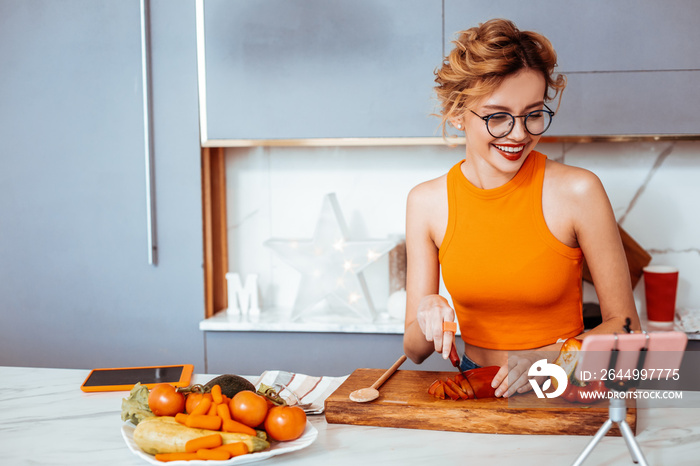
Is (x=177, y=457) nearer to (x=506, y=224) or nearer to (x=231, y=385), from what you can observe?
(x=231, y=385)

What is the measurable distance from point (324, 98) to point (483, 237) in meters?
0.99

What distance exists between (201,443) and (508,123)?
845 mm

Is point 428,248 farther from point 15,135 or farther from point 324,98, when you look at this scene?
point 15,135

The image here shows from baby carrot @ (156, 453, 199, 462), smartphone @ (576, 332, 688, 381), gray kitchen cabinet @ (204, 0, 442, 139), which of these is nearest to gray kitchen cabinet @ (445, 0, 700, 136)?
gray kitchen cabinet @ (204, 0, 442, 139)

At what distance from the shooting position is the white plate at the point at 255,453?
951 millimetres

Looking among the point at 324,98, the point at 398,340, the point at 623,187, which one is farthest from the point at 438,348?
the point at 623,187

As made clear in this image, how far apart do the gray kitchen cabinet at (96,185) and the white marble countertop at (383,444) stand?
115cm

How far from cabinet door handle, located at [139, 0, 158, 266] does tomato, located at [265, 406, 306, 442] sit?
1503 mm

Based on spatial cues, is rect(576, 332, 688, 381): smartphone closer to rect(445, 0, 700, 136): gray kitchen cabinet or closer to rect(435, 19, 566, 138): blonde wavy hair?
rect(435, 19, 566, 138): blonde wavy hair

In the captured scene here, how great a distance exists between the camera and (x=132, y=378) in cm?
141

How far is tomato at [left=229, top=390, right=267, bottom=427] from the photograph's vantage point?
993 millimetres

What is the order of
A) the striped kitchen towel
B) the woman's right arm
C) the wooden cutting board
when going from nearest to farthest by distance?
the wooden cutting board → the striped kitchen towel → the woman's right arm

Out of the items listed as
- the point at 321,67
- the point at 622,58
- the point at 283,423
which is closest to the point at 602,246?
the point at 283,423

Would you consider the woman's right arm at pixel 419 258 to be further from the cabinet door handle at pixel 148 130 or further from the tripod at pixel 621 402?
the cabinet door handle at pixel 148 130
